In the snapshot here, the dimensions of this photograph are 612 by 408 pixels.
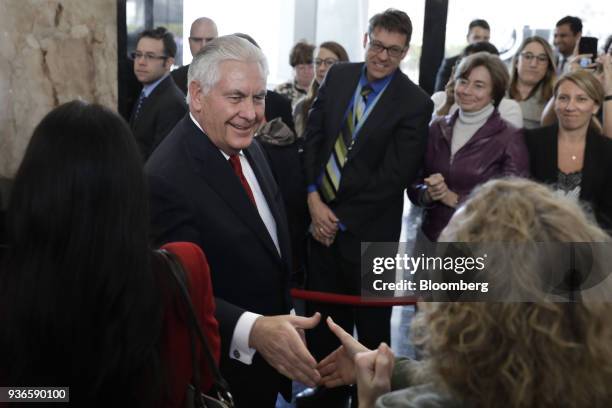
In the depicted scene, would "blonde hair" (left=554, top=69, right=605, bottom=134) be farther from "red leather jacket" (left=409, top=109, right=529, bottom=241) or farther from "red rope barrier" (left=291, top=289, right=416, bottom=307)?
"red rope barrier" (left=291, top=289, right=416, bottom=307)

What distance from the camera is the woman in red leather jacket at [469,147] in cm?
400

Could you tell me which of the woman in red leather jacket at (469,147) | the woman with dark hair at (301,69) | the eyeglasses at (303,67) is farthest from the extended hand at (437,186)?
the eyeglasses at (303,67)

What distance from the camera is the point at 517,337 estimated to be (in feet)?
4.19

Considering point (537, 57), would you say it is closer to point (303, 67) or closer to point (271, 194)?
point (303, 67)

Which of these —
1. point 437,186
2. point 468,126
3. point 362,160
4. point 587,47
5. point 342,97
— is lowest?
point 437,186

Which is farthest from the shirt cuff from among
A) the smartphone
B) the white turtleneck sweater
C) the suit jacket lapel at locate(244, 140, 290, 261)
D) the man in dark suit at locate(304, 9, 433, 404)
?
the smartphone

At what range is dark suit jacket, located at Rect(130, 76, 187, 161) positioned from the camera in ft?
15.7

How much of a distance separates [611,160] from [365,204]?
144cm

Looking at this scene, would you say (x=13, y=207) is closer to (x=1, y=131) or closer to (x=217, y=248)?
(x=217, y=248)

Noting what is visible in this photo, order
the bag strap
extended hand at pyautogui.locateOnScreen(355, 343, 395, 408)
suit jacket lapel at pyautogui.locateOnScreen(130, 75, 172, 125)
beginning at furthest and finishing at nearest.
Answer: suit jacket lapel at pyautogui.locateOnScreen(130, 75, 172, 125), extended hand at pyautogui.locateOnScreen(355, 343, 395, 408), the bag strap

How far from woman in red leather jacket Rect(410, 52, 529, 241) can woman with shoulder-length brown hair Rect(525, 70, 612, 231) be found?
0.12 metres

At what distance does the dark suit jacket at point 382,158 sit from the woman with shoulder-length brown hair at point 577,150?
0.70 m

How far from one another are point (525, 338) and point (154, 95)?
13.6ft

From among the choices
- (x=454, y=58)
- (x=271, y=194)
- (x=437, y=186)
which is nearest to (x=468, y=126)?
(x=437, y=186)
